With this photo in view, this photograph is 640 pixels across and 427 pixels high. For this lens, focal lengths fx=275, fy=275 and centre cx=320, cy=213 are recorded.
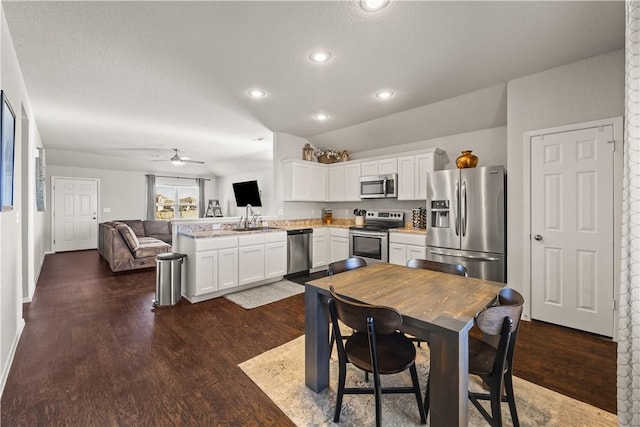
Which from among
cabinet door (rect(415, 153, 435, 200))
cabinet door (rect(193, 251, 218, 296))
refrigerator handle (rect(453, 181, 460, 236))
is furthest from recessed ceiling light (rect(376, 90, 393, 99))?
cabinet door (rect(193, 251, 218, 296))

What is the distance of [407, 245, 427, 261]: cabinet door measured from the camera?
392 cm

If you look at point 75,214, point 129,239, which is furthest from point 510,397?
point 75,214

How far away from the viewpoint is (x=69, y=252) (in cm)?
746

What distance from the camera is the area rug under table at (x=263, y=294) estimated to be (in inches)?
143

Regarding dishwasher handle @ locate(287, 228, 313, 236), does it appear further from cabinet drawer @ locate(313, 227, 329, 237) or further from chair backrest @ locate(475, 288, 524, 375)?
chair backrest @ locate(475, 288, 524, 375)

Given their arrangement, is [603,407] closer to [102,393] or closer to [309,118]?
[102,393]

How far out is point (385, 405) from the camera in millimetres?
1758

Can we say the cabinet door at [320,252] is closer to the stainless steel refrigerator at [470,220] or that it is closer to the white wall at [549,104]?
the stainless steel refrigerator at [470,220]

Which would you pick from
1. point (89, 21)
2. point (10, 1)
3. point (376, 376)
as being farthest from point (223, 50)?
point (376, 376)

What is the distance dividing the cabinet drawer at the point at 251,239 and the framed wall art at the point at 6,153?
2300 mm

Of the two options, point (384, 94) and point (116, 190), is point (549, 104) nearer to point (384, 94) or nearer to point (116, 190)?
point (384, 94)

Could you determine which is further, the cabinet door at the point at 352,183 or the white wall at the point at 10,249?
the cabinet door at the point at 352,183

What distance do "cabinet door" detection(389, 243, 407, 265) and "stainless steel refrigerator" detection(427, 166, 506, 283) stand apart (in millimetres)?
408

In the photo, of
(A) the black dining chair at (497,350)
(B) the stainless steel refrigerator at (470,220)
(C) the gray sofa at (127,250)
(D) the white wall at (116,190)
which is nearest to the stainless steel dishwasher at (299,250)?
(B) the stainless steel refrigerator at (470,220)
